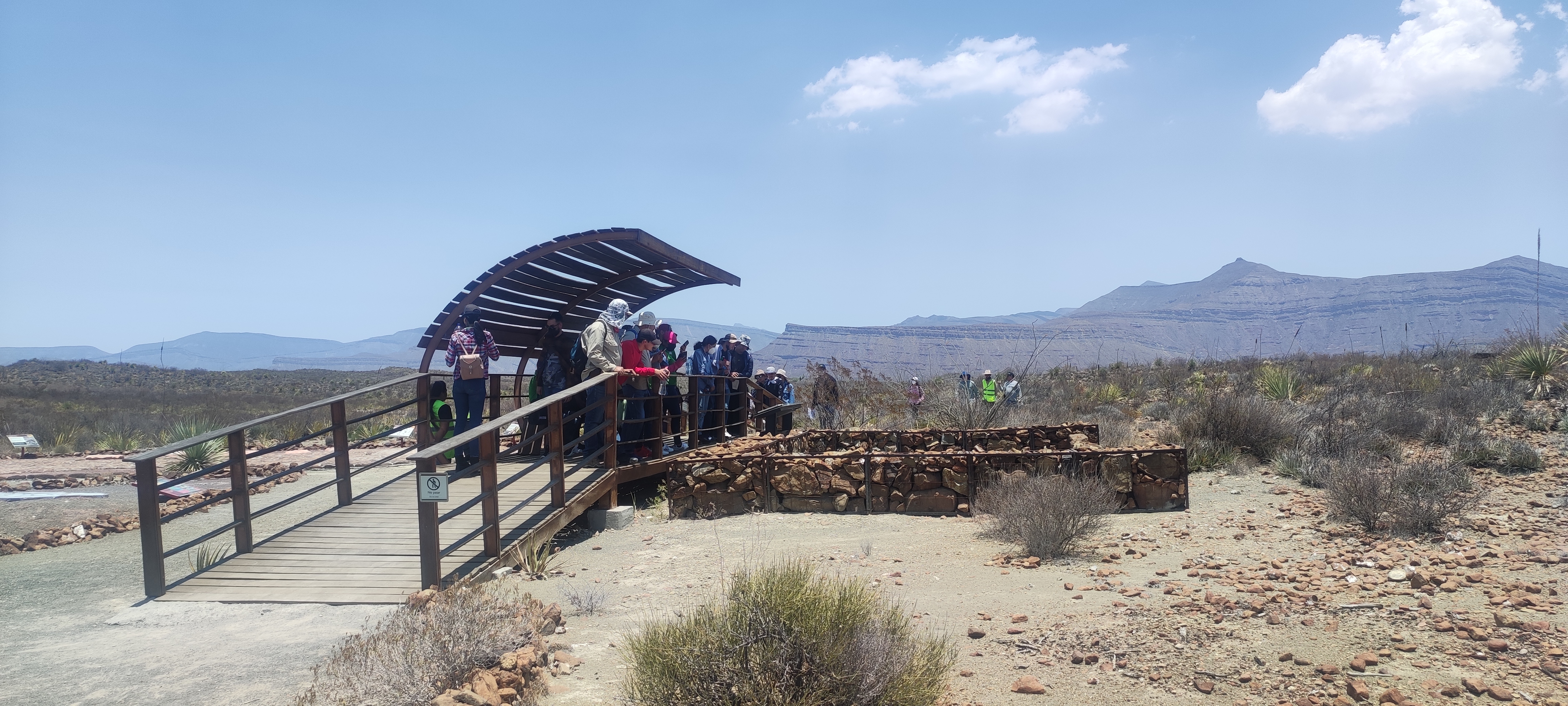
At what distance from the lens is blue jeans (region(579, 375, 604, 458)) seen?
8.52m

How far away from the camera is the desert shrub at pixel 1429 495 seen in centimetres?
683

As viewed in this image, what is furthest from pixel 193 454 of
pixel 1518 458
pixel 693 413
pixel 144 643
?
pixel 1518 458

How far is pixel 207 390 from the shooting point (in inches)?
1937

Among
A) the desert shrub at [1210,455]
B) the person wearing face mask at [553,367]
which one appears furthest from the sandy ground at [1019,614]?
the desert shrub at [1210,455]

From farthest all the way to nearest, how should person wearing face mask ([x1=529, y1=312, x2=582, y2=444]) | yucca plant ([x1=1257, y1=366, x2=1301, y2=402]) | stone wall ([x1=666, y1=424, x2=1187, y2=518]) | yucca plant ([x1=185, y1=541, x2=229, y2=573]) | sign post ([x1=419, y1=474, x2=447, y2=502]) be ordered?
yucca plant ([x1=1257, y1=366, x2=1301, y2=402]) → person wearing face mask ([x1=529, y1=312, x2=582, y2=444]) → stone wall ([x1=666, y1=424, x2=1187, y2=518]) → yucca plant ([x1=185, y1=541, x2=229, y2=573]) → sign post ([x1=419, y1=474, x2=447, y2=502])

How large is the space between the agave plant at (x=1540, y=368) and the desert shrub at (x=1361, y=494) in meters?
10.1

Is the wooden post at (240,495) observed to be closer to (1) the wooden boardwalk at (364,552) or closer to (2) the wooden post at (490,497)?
(1) the wooden boardwalk at (364,552)

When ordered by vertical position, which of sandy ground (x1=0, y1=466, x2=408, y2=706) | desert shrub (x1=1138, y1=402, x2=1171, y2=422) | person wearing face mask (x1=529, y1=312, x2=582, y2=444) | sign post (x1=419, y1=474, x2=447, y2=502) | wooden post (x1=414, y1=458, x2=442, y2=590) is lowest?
desert shrub (x1=1138, y1=402, x2=1171, y2=422)

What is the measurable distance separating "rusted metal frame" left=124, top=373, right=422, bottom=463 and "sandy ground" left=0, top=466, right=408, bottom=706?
2.92 feet

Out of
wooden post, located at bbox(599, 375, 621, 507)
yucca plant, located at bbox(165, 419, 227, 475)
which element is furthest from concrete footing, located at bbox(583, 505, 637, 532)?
yucca plant, located at bbox(165, 419, 227, 475)

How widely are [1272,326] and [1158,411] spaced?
132745mm

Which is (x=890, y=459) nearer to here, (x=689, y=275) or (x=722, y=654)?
(x=689, y=275)

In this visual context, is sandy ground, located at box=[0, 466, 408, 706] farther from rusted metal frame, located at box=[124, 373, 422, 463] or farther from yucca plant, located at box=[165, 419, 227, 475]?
yucca plant, located at box=[165, 419, 227, 475]

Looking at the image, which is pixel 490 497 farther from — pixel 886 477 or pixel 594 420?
pixel 886 477
